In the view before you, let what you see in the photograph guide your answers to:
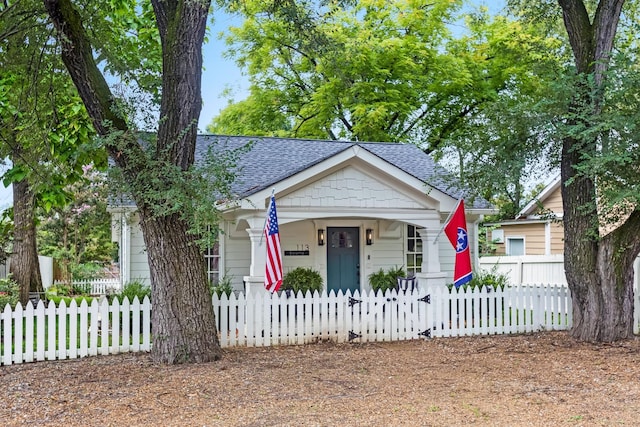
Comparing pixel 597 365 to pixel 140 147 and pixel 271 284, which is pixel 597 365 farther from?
pixel 140 147

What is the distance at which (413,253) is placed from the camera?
529 inches

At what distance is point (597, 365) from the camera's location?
7387 millimetres

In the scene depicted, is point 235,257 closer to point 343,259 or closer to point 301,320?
point 343,259

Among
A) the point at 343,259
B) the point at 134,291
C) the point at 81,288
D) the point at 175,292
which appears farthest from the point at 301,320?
the point at 81,288

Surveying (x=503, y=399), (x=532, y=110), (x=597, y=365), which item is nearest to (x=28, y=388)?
(x=503, y=399)

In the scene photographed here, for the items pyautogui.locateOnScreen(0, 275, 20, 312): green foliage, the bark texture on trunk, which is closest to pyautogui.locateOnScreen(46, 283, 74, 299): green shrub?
pyautogui.locateOnScreen(0, 275, 20, 312): green foliage

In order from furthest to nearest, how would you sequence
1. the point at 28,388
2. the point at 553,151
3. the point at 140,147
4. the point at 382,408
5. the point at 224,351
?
the point at 553,151
the point at 224,351
the point at 140,147
the point at 28,388
the point at 382,408

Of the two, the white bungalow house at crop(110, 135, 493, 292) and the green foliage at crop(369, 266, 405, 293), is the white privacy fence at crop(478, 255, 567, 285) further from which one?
the green foliage at crop(369, 266, 405, 293)

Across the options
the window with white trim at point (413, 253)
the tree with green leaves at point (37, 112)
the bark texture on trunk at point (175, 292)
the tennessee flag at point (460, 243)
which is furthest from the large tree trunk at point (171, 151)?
the window with white trim at point (413, 253)

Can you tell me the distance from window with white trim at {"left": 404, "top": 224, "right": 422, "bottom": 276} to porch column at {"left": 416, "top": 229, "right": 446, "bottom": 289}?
2.52 m

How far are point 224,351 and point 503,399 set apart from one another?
13.7 feet

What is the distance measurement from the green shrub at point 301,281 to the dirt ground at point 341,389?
297cm

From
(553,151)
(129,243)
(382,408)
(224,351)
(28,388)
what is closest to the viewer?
(382,408)

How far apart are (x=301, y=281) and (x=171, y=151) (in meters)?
5.01
